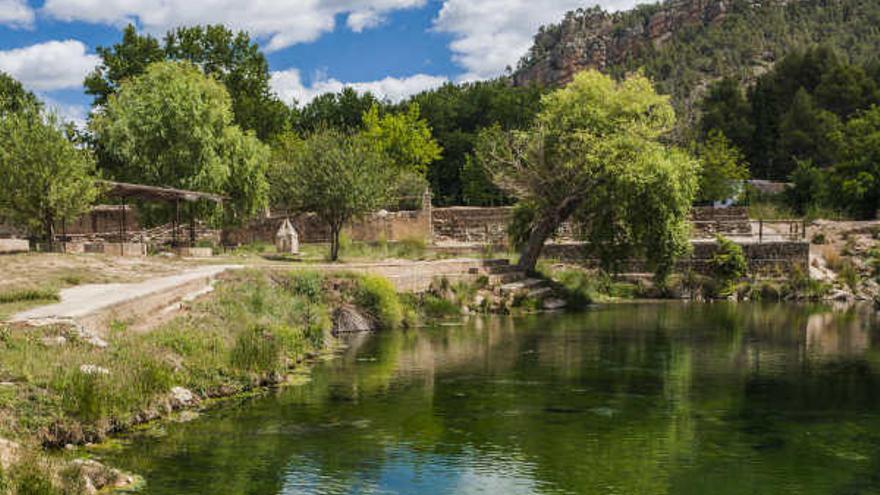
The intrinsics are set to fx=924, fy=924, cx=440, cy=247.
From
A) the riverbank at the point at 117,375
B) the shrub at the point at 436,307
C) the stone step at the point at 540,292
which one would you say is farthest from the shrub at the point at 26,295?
the stone step at the point at 540,292

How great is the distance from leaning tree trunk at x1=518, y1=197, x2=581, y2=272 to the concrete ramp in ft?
51.8

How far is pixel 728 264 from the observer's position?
40.6 metres

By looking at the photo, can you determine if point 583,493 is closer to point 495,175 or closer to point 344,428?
point 344,428

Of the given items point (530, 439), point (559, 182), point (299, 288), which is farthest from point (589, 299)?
point (530, 439)

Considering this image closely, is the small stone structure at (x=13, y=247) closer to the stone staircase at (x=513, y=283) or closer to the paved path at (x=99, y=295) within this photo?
the paved path at (x=99, y=295)

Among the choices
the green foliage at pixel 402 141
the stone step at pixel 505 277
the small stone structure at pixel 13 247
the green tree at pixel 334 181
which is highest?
the green foliage at pixel 402 141

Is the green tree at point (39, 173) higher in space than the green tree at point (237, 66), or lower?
lower

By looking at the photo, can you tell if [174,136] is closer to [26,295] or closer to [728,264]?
[26,295]

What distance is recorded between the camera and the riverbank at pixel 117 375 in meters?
11.3

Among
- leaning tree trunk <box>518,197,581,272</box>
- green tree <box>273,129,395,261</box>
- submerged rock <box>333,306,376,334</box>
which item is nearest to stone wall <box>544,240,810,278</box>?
leaning tree trunk <box>518,197,581,272</box>

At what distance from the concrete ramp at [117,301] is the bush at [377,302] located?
4921 millimetres

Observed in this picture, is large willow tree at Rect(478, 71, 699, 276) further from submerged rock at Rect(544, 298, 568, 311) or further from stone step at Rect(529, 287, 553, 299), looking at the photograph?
submerged rock at Rect(544, 298, 568, 311)

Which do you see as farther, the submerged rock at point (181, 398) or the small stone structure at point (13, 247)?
the small stone structure at point (13, 247)

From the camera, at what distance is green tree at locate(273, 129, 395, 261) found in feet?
115
